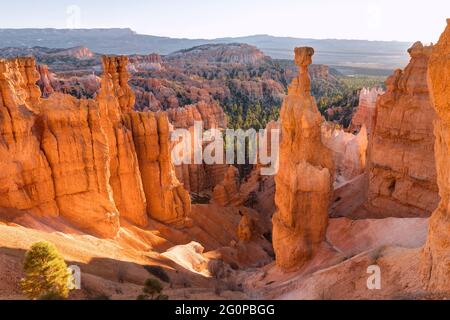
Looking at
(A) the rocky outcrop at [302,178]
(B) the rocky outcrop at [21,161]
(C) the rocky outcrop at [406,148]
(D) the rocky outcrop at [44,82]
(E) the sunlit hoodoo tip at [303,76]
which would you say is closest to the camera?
(B) the rocky outcrop at [21,161]

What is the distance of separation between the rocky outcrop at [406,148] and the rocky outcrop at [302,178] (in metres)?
5.08

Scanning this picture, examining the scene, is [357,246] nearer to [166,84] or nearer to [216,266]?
[216,266]

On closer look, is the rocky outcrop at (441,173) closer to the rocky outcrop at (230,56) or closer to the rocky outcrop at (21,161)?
the rocky outcrop at (21,161)

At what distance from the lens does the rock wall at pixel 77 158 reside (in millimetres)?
19094

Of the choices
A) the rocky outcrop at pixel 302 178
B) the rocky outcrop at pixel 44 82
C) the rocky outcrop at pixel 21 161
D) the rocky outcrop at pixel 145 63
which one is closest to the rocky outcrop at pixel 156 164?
the rocky outcrop at pixel 21 161

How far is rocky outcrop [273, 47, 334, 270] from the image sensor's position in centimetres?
2050

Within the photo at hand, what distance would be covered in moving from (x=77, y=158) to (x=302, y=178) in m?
11.7

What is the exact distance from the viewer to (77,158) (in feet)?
70.0

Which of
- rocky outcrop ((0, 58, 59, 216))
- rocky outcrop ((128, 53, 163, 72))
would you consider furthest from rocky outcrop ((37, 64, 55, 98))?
rocky outcrop ((0, 58, 59, 216))

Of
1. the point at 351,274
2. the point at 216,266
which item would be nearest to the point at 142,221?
the point at 216,266

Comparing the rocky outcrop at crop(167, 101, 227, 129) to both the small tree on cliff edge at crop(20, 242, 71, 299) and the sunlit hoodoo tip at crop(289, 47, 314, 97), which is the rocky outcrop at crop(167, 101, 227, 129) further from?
the small tree on cliff edge at crop(20, 242, 71, 299)

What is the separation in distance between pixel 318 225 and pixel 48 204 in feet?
45.0

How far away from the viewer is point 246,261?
90.0ft
